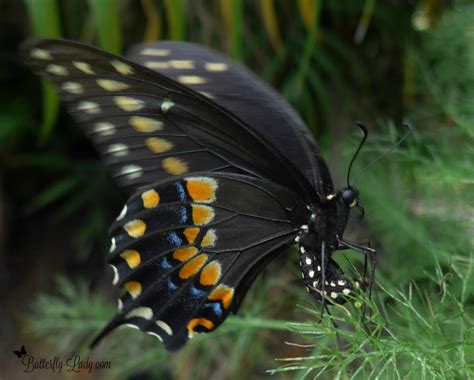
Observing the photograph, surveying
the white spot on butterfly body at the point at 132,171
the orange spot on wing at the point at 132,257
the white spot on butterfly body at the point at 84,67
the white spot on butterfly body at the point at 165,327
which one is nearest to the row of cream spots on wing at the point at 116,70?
the white spot on butterfly body at the point at 84,67

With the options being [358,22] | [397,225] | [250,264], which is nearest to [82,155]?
[358,22]

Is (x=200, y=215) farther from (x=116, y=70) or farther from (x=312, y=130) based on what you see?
(x=312, y=130)

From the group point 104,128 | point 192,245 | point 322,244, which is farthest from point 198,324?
point 104,128

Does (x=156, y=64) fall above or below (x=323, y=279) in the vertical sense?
above

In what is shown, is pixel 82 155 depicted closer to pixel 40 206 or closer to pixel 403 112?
pixel 40 206

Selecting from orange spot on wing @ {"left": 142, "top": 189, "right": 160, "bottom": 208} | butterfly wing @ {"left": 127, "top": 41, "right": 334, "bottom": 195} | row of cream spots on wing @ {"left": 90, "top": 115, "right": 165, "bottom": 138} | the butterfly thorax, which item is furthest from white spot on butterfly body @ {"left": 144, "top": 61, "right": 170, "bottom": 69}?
the butterfly thorax

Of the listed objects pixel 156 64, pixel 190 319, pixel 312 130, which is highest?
pixel 156 64
